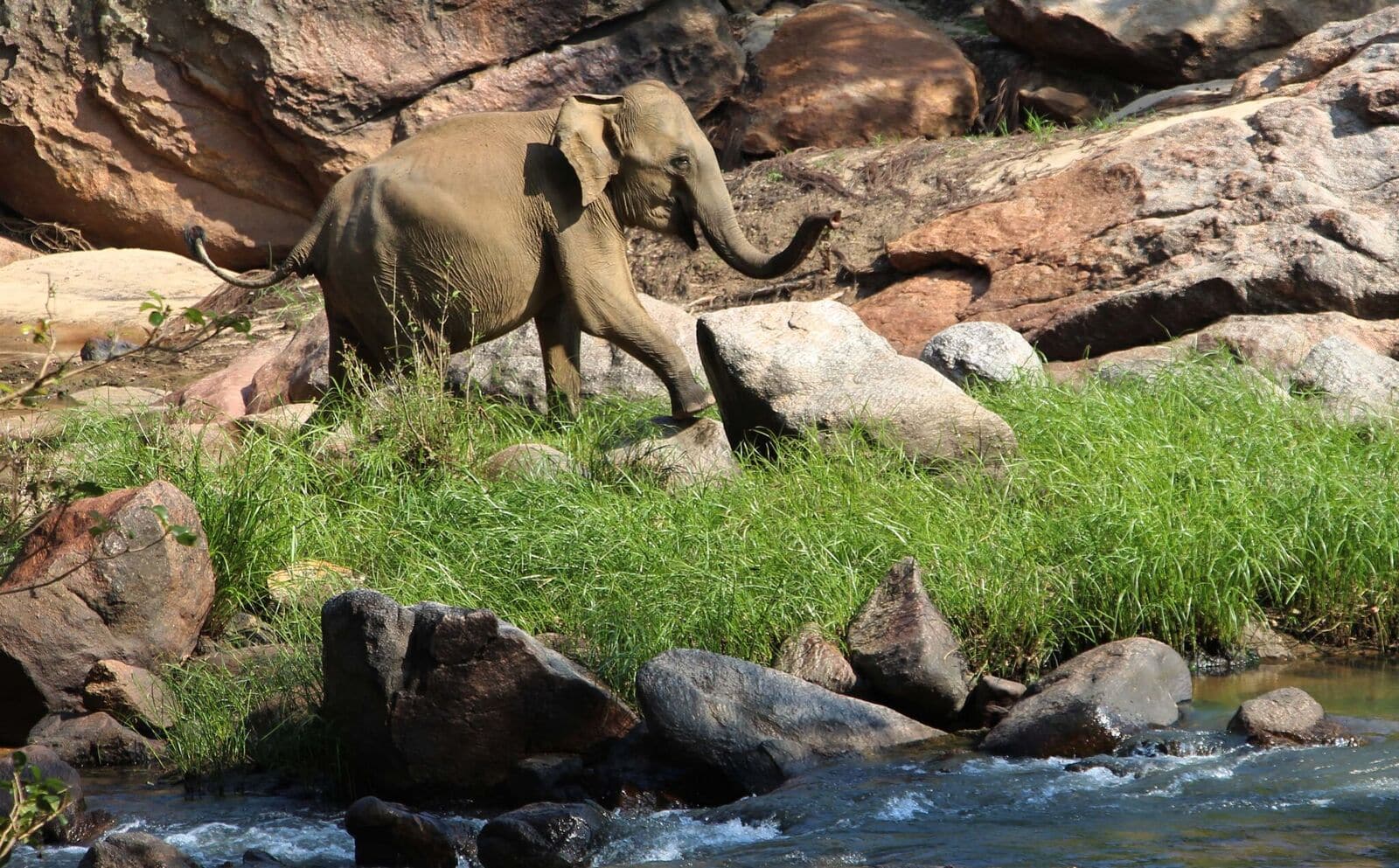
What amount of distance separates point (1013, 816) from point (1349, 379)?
4003 mm

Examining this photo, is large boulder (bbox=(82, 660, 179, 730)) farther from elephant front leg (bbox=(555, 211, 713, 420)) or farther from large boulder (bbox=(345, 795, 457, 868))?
elephant front leg (bbox=(555, 211, 713, 420))

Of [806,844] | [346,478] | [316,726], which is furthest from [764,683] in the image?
[346,478]

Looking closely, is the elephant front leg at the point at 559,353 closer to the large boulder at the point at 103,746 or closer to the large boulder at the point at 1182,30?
the large boulder at the point at 103,746

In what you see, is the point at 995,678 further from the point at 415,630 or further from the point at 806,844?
the point at 415,630

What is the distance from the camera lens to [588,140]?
726cm

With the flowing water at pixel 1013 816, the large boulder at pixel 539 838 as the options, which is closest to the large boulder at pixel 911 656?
the flowing water at pixel 1013 816

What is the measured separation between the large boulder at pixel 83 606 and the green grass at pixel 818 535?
1.02ft

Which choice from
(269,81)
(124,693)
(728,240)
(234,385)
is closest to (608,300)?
(728,240)

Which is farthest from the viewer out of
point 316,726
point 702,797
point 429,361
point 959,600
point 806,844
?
point 429,361

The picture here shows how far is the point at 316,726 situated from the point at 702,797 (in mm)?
1268

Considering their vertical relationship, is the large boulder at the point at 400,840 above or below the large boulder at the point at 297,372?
above

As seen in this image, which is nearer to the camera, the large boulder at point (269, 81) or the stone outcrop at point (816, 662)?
the stone outcrop at point (816, 662)

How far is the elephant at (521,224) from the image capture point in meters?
7.27

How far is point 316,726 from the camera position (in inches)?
200
